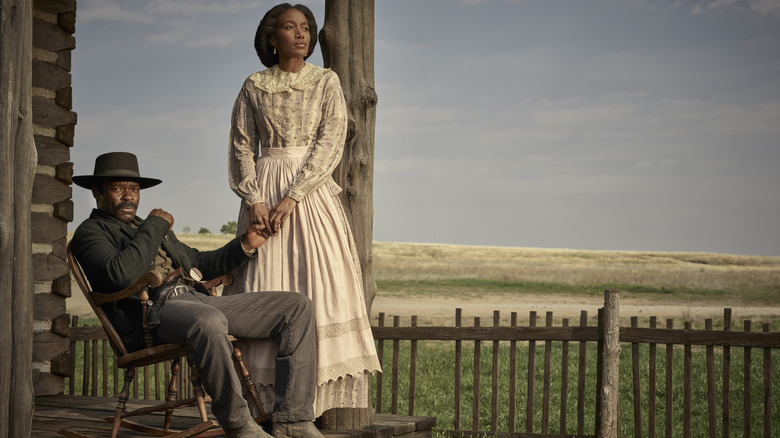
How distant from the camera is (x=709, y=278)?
104ft

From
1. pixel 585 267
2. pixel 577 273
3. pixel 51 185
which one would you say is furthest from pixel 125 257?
pixel 585 267

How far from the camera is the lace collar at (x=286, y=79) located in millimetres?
4402

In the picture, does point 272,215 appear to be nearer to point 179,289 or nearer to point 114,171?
point 179,289

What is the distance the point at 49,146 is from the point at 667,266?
36.2 m

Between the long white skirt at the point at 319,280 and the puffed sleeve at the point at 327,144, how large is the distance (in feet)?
0.31

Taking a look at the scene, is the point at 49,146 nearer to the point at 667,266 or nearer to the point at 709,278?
the point at 709,278

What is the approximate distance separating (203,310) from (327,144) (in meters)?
1.12

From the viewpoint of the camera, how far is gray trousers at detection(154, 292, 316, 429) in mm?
3768

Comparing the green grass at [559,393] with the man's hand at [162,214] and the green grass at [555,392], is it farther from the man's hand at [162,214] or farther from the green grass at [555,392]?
the man's hand at [162,214]

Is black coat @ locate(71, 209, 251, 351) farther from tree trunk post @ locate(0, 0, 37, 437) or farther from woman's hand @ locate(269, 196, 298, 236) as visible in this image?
tree trunk post @ locate(0, 0, 37, 437)

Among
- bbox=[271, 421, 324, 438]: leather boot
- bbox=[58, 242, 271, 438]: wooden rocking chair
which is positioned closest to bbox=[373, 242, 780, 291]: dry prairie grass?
bbox=[58, 242, 271, 438]: wooden rocking chair

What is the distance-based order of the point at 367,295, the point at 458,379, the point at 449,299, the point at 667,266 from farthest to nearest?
the point at 667,266, the point at 449,299, the point at 458,379, the point at 367,295

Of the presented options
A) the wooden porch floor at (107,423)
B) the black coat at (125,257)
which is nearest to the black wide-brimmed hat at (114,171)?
the black coat at (125,257)

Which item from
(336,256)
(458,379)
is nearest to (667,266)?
(458,379)
